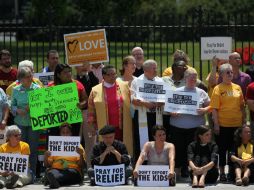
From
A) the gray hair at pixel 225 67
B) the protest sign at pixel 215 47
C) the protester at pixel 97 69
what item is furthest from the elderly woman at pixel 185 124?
the protester at pixel 97 69

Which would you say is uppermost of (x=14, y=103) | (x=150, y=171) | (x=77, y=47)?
(x=77, y=47)

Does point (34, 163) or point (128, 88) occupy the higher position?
point (128, 88)

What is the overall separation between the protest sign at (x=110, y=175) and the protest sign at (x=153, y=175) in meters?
0.29

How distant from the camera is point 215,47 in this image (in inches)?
562

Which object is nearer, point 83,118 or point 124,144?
point 124,144

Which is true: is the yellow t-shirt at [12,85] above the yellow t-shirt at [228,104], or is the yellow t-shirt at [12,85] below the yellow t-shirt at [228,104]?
above

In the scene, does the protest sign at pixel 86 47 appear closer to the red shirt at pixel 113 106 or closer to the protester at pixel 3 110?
the red shirt at pixel 113 106

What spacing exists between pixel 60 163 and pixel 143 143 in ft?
4.75

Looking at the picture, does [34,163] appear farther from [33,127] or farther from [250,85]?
[250,85]

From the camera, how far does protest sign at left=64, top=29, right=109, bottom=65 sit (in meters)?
14.3

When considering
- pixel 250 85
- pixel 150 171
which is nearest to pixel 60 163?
pixel 150 171

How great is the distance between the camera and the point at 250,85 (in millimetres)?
13062

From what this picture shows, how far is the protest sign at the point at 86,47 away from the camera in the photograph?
47.0ft

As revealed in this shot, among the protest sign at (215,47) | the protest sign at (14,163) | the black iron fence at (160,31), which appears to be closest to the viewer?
the protest sign at (14,163)
